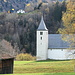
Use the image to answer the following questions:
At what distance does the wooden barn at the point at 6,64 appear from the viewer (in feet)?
97.6

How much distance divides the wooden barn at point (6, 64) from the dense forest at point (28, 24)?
245ft

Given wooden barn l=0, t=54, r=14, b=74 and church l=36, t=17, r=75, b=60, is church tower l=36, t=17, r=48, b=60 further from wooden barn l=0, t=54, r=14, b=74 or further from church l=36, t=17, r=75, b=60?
wooden barn l=0, t=54, r=14, b=74

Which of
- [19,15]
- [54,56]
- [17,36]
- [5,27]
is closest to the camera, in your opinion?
[54,56]

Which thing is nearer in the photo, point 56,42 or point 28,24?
point 56,42

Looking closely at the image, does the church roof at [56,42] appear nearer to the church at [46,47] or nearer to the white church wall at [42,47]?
the church at [46,47]

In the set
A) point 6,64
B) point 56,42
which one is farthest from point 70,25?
point 56,42

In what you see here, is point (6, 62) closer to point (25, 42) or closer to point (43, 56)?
point (43, 56)

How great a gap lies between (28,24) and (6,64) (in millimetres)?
94273

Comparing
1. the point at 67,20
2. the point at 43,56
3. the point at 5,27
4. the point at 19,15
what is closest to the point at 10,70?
the point at 67,20

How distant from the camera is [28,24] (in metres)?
124

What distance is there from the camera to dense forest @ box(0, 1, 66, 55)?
113 metres

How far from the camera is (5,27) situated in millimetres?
122875

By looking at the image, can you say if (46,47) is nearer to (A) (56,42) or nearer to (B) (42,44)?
(B) (42,44)

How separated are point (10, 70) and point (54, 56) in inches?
1164
